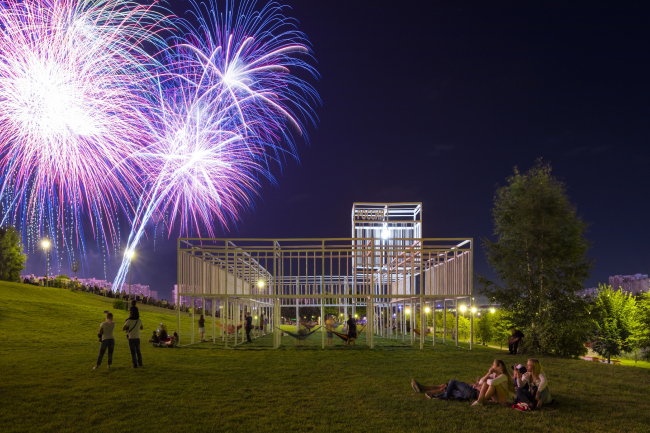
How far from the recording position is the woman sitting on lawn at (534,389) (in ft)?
30.6

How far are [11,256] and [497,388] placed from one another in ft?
205

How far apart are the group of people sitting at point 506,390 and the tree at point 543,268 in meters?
12.8

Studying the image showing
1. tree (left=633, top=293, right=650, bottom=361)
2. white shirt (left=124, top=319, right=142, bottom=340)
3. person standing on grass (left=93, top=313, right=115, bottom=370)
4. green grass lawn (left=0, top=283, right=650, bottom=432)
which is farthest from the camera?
tree (left=633, top=293, right=650, bottom=361)

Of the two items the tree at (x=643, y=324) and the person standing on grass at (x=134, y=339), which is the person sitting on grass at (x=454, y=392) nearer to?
the person standing on grass at (x=134, y=339)

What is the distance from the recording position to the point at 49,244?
53.5 metres

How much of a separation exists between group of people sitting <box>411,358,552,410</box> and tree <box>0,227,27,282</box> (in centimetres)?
5871

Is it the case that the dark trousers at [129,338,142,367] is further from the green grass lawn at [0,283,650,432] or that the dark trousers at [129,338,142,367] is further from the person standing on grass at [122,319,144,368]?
the green grass lawn at [0,283,650,432]

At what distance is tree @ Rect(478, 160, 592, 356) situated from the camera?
2127 cm

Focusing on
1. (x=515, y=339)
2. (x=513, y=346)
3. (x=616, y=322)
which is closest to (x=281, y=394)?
(x=515, y=339)

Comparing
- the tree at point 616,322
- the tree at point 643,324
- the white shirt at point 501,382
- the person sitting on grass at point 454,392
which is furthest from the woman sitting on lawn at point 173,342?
the tree at point 616,322

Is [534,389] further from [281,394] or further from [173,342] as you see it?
[173,342]

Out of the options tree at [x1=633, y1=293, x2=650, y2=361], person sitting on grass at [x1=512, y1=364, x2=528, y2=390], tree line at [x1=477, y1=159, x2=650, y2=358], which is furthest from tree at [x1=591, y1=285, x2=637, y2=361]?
person sitting on grass at [x1=512, y1=364, x2=528, y2=390]

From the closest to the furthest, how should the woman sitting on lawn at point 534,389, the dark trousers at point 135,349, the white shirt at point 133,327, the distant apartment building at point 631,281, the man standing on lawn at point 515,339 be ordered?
1. the woman sitting on lawn at point 534,389
2. the dark trousers at point 135,349
3. the white shirt at point 133,327
4. the man standing on lawn at point 515,339
5. the distant apartment building at point 631,281

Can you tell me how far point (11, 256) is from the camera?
5741cm
